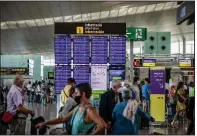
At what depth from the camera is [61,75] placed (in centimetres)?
1041

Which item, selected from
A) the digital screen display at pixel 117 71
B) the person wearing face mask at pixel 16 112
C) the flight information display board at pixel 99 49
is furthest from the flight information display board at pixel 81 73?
the person wearing face mask at pixel 16 112

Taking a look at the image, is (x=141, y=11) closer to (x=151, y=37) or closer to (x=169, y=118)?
(x=151, y=37)

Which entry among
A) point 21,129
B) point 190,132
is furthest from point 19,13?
point 21,129

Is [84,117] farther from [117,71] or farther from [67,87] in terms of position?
[117,71]

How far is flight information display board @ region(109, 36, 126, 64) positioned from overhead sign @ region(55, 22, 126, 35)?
0.20m

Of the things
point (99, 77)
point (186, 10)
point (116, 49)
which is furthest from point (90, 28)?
point (186, 10)

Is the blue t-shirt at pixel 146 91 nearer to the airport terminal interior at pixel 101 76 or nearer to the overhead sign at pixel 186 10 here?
the airport terminal interior at pixel 101 76

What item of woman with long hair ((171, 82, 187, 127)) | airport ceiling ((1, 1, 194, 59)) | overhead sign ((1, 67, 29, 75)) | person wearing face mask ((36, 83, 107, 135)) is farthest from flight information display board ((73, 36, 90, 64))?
overhead sign ((1, 67, 29, 75))

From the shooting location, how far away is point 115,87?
25.6ft

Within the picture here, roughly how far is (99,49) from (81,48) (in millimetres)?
481

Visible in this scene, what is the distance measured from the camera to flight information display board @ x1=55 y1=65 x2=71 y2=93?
10.4 m

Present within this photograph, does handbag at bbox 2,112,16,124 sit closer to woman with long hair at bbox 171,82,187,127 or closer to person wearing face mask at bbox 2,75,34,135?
person wearing face mask at bbox 2,75,34,135

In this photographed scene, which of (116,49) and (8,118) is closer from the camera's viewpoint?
(8,118)

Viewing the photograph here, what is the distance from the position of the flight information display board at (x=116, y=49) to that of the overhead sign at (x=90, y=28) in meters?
0.20
